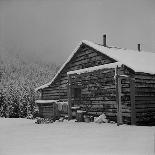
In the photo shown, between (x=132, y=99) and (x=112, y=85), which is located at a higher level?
(x=112, y=85)

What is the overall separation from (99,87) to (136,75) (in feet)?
9.99

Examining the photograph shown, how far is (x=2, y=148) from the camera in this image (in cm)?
785

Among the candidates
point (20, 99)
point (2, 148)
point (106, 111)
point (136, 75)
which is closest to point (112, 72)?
point (136, 75)

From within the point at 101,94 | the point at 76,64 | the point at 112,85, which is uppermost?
the point at 76,64

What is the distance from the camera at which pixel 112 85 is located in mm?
16219

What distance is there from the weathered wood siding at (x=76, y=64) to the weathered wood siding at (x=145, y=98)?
2219mm

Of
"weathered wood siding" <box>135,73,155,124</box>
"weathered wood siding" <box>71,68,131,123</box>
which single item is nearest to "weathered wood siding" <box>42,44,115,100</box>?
"weathered wood siding" <box>71,68,131,123</box>

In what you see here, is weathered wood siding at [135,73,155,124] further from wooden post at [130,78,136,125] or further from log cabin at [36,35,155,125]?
wooden post at [130,78,136,125]

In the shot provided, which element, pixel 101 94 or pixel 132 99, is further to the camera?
pixel 101 94

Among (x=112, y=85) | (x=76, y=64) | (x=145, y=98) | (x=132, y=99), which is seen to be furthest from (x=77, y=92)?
(x=132, y=99)

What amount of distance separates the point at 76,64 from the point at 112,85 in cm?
453

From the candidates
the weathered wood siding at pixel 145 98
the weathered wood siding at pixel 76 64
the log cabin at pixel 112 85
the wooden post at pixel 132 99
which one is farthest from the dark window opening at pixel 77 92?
the wooden post at pixel 132 99

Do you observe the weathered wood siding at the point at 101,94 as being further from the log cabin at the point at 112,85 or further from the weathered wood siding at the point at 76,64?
the weathered wood siding at the point at 76,64

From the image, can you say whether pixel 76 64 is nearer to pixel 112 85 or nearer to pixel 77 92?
pixel 77 92
